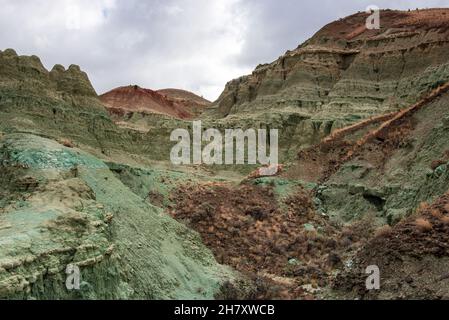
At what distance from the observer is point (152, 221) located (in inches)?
683

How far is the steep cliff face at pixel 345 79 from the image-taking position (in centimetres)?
4088

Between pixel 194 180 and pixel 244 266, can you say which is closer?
pixel 244 266

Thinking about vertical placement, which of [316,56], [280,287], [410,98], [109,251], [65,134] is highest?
[316,56]

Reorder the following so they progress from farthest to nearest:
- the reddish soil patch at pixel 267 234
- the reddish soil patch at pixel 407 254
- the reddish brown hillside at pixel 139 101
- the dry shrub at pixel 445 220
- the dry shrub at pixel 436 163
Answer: the reddish brown hillside at pixel 139 101
the dry shrub at pixel 436 163
the reddish soil patch at pixel 267 234
the dry shrub at pixel 445 220
the reddish soil patch at pixel 407 254

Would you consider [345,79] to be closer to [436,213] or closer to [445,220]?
[436,213]

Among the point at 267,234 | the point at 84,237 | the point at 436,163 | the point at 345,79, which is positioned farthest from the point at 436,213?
the point at 345,79

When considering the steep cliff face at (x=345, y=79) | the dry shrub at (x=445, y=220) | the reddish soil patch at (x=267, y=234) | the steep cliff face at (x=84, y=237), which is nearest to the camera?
the steep cliff face at (x=84, y=237)

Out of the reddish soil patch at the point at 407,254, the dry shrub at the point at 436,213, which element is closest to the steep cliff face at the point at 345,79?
the dry shrub at the point at 436,213

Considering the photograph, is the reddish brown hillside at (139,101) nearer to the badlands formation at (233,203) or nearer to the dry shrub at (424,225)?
the badlands formation at (233,203)

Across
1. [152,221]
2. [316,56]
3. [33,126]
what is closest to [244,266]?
[152,221]

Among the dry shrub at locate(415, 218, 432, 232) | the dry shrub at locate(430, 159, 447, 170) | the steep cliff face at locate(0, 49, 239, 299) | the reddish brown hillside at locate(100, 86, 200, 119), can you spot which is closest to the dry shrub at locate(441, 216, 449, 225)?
the dry shrub at locate(415, 218, 432, 232)

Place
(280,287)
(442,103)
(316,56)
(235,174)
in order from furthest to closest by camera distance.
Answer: (316,56) → (235,174) → (442,103) → (280,287)
